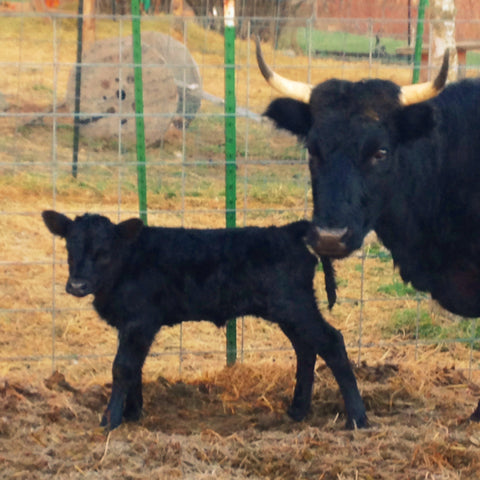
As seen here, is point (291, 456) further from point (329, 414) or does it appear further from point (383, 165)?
Result: point (383, 165)

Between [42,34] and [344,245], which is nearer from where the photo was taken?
[344,245]

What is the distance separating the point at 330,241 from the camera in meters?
4.24

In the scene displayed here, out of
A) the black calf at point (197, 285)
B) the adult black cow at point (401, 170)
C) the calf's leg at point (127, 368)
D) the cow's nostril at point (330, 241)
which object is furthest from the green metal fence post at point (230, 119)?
the cow's nostril at point (330, 241)

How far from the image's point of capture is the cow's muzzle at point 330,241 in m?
4.23

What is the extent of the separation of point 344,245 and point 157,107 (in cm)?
879

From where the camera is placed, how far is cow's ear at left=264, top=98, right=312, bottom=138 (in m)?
4.79

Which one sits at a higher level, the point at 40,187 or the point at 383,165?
the point at 383,165

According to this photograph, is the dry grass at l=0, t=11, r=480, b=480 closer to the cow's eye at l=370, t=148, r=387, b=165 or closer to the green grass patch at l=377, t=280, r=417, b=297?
the green grass patch at l=377, t=280, r=417, b=297

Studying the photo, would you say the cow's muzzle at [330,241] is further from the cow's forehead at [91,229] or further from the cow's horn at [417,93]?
the cow's forehead at [91,229]

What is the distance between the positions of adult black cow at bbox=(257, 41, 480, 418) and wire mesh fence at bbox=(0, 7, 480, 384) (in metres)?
0.56

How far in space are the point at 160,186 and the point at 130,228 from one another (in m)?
6.21

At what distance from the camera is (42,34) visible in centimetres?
1970

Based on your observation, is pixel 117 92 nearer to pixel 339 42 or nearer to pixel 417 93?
pixel 339 42

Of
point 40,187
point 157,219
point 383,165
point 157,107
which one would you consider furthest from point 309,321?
point 157,107
